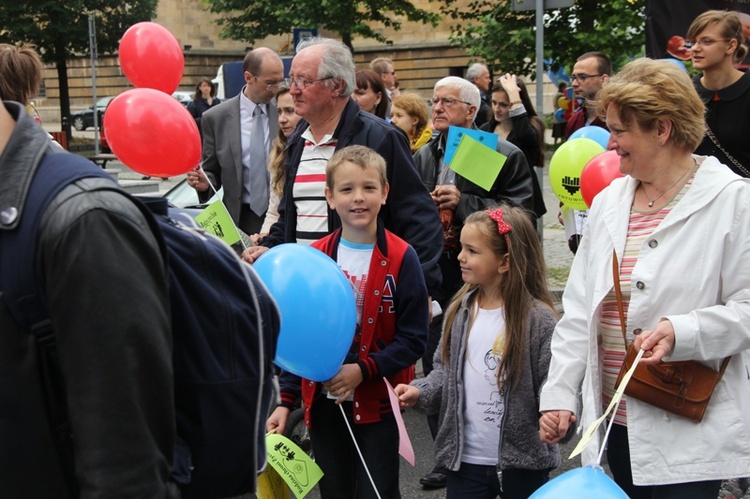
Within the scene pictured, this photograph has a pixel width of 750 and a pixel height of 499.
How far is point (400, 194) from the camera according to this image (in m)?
4.25

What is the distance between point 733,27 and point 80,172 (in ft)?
15.2

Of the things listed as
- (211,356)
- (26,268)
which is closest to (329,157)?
(211,356)

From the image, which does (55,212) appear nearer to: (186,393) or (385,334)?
(186,393)

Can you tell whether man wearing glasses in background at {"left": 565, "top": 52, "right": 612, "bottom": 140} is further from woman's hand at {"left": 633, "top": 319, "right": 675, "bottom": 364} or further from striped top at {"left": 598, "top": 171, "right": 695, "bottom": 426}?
woman's hand at {"left": 633, "top": 319, "right": 675, "bottom": 364}

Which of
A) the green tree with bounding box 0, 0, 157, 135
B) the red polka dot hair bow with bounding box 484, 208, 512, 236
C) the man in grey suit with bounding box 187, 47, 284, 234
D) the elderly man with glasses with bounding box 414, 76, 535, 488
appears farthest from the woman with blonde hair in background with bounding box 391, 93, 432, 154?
the green tree with bounding box 0, 0, 157, 135

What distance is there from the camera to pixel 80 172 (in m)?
1.62

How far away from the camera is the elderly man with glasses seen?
17.6 ft

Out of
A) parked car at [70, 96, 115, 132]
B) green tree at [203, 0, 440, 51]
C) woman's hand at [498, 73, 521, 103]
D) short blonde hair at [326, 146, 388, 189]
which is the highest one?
short blonde hair at [326, 146, 388, 189]

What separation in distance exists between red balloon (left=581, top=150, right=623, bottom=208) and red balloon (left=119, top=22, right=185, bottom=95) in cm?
289

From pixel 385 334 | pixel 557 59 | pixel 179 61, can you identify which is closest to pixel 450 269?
pixel 385 334

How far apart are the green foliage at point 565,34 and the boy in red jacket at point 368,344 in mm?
19760

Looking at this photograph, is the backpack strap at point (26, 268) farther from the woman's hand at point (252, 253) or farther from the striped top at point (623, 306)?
the woman's hand at point (252, 253)

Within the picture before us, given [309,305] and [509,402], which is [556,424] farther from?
[309,305]

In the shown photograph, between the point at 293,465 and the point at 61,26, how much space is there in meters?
34.5
